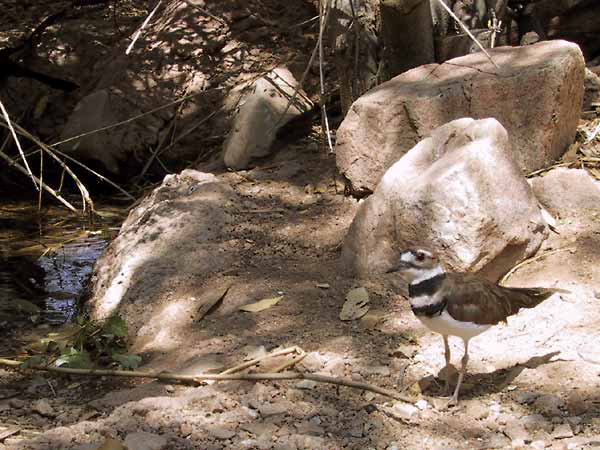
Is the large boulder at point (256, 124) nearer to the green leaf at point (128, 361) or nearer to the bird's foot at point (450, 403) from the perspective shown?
the green leaf at point (128, 361)

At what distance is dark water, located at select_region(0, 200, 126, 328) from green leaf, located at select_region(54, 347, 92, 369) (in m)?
1.16

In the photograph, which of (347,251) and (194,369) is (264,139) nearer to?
(347,251)

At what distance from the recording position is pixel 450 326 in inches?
158

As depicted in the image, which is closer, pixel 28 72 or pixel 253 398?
pixel 253 398

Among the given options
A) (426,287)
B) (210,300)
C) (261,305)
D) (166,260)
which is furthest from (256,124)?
(426,287)

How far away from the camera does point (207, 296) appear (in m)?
5.45

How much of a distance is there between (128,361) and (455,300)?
2007mm

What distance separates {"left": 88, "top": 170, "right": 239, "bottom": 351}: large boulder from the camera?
545cm

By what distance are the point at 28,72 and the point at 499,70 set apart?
5.74 meters

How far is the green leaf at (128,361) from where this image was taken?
4969 millimetres

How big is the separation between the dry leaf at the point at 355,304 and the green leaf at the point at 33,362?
1.90 m

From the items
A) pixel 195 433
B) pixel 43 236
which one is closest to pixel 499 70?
pixel 195 433

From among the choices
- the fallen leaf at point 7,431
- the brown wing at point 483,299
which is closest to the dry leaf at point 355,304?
the brown wing at point 483,299

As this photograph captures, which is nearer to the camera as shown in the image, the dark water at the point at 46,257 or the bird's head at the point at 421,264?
the bird's head at the point at 421,264
